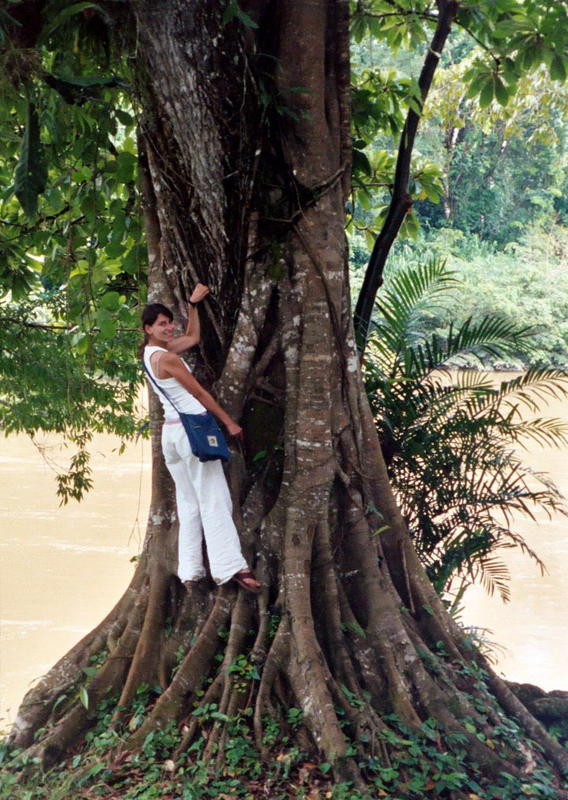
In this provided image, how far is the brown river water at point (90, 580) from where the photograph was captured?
368 inches

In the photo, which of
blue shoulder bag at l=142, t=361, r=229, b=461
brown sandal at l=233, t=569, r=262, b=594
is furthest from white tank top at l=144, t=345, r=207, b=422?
brown sandal at l=233, t=569, r=262, b=594

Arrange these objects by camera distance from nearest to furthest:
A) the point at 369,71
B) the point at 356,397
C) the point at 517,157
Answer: the point at 356,397 → the point at 369,71 → the point at 517,157

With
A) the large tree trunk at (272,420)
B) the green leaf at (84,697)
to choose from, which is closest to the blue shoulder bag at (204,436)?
the large tree trunk at (272,420)

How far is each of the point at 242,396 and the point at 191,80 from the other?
1391mm

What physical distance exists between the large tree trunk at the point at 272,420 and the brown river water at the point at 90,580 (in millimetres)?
3796

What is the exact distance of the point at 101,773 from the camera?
12.5 feet

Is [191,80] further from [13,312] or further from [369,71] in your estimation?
[13,312]

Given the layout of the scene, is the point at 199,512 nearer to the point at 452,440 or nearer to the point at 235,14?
the point at 452,440

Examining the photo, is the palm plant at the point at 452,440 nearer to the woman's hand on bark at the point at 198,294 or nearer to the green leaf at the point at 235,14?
the woman's hand on bark at the point at 198,294

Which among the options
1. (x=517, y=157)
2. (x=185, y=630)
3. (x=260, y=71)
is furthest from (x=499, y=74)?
(x=517, y=157)

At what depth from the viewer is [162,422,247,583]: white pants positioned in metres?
3.98

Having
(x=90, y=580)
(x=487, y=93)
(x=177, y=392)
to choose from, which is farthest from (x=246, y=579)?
(x=90, y=580)

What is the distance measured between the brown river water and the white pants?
401 centimetres

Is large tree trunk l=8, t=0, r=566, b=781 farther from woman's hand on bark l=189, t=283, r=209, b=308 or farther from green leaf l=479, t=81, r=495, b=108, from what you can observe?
green leaf l=479, t=81, r=495, b=108
